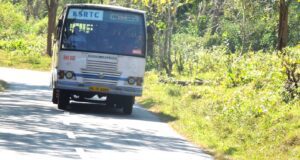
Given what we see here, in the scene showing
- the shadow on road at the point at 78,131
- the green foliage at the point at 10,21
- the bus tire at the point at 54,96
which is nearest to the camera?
the shadow on road at the point at 78,131

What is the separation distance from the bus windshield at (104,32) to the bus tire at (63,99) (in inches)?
50.0

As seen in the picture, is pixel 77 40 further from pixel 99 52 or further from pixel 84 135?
pixel 84 135

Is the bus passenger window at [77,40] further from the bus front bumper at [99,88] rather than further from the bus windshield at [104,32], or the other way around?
the bus front bumper at [99,88]

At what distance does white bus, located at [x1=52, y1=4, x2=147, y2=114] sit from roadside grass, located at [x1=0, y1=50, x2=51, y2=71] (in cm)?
2784

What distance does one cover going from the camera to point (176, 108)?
78.4 feet

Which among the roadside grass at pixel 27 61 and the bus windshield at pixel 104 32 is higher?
the bus windshield at pixel 104 32

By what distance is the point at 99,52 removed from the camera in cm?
2145

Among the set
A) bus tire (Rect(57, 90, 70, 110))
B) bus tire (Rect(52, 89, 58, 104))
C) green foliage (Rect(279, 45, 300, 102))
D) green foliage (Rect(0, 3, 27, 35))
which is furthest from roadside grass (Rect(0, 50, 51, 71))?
green foliage (Rect(279, 45, 300, 102))

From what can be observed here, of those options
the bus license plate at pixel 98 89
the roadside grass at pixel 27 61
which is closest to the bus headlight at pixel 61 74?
the bus license plate at pixel 98 89

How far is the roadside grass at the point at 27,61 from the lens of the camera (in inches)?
1977

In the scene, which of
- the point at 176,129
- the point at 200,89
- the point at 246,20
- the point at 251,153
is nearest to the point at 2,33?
the point at 246,20

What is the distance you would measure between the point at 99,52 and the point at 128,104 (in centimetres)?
191

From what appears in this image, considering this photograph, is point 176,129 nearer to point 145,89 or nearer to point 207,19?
point 145,89

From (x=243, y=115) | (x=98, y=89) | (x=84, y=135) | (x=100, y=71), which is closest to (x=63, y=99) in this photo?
(x=98, y=89)
